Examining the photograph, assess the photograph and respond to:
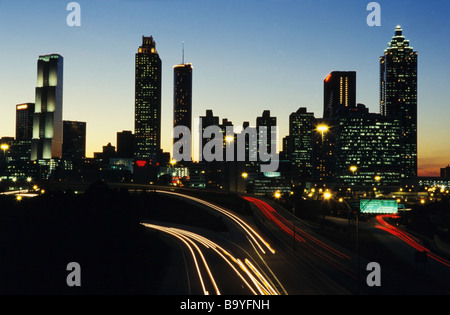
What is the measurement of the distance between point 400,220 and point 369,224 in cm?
1490

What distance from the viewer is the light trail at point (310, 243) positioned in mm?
46031

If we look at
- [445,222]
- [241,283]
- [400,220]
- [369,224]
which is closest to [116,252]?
[241,283]

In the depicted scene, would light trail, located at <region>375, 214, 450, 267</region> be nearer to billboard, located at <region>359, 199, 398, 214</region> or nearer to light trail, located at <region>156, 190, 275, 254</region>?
billboard, located at <region>359, 199, 398, 214</region>

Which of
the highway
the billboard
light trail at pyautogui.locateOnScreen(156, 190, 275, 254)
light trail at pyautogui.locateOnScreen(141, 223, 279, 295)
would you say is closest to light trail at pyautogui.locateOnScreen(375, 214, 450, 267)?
the billboard

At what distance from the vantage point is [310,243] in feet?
201

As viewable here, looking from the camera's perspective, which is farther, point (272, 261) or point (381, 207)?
point (381, 207)

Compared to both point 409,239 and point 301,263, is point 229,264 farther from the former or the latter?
point 409,239

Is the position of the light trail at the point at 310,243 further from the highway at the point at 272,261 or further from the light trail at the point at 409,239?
the light trail at the point at 409,239

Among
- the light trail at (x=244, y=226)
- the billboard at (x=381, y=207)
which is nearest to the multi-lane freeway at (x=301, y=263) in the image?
the light trail at (x=244, y=226)

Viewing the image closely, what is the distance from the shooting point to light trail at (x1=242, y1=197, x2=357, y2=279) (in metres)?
46.0

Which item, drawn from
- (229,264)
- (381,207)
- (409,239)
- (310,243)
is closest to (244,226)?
(310,243)

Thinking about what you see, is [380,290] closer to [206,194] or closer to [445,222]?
[445,222]

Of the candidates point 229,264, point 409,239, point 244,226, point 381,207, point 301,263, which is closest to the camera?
point 229,264

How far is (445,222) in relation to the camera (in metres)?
81.6
